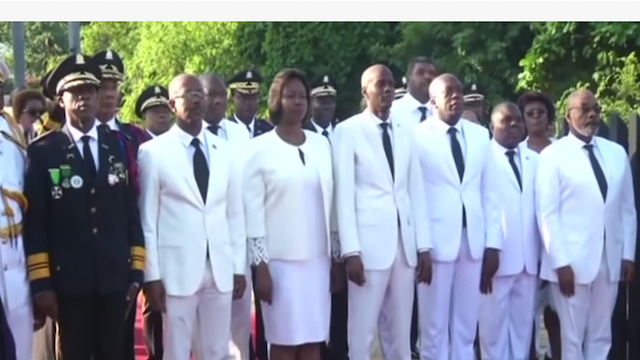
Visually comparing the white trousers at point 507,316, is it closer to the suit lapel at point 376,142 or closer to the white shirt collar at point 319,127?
the suit lapel at point 376,142

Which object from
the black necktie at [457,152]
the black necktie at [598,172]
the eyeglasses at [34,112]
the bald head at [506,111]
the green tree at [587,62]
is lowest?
the black necktie at [598,172]

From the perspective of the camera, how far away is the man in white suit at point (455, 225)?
23.9 feet

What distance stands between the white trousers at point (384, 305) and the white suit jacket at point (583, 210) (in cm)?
117

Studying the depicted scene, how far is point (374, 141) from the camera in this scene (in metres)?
6.90

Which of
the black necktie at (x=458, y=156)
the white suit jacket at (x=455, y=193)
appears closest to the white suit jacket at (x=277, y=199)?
the white suit jacket at (x=455, y=193)

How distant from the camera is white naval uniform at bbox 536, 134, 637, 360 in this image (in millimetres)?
7273

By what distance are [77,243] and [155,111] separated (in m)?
2.88

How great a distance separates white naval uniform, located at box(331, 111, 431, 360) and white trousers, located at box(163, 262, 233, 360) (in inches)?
34.7

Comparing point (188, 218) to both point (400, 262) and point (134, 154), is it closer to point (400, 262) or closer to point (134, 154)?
point (134, 154)

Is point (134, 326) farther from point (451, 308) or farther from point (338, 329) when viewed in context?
point (451, 308)

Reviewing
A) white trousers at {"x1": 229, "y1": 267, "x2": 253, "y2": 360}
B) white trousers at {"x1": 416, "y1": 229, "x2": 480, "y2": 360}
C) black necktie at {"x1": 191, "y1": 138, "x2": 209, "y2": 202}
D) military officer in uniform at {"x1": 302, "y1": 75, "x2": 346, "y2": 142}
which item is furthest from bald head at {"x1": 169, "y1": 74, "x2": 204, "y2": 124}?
military officer in uniform at {"x1": 302, "y1": 75, "x2": 346, "y2": 142}

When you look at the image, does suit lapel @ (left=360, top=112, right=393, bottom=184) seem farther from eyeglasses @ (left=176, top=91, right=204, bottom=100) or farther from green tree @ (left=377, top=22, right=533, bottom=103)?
green tree @ (left=377, top=22, right=533, bottom=103)
